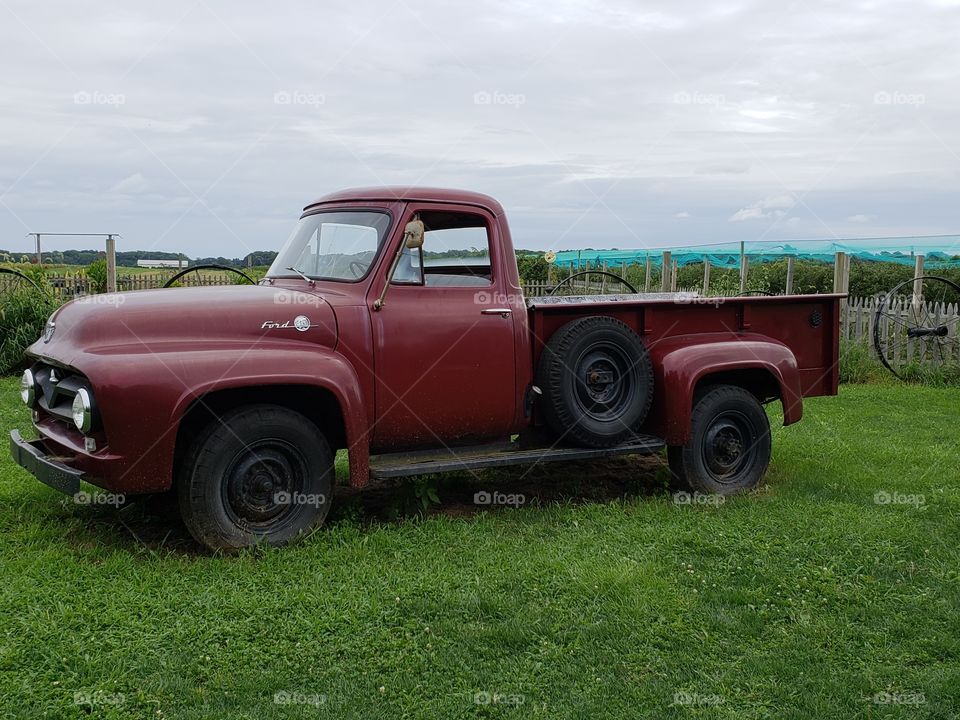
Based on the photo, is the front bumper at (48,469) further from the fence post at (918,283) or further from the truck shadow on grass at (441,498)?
the fence post at (918,283)

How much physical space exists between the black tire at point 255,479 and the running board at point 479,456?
418 millimetres

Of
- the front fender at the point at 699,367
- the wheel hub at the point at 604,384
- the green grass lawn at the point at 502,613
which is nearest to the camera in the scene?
the green grass lawn at the point at 502,613

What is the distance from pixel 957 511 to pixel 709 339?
2104 millimetres

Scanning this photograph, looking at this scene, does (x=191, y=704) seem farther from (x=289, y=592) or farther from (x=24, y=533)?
(x=24, y=533)

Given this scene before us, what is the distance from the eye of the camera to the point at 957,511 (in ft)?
21.9

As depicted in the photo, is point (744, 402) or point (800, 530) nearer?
point (800, 530)

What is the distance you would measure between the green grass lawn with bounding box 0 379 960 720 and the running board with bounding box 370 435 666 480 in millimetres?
393

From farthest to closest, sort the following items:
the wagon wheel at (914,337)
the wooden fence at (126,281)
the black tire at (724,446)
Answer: the wooden fence at (126,281) → the wagon wheel at (914,337) → the black tire at (724,446)

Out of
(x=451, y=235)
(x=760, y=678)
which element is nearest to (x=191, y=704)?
(x=760, y=678)

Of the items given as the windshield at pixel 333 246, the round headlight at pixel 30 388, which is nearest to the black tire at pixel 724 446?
the windshield at pixel 333 246

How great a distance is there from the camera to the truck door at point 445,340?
6059 mm

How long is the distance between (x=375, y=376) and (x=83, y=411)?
1714 millimetres

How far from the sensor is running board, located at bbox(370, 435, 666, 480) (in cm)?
600

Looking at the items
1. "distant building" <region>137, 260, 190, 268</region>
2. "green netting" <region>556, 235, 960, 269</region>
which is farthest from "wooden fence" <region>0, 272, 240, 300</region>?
"green netting" <region>556, 235, 960, 269</region>
